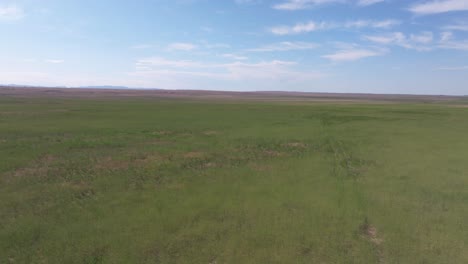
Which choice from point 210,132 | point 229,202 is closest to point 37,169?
point 229,202

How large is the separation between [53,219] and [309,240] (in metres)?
9.10

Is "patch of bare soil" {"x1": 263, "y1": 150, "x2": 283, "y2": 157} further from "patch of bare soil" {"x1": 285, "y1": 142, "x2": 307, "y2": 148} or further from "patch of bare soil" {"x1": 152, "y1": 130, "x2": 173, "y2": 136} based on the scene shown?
"patch of bare soil" {"x1": 152, "y1": 130, "x2": 173, "y2": 136}

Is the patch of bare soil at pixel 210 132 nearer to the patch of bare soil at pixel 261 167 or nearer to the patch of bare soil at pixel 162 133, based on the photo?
the patch of bare soil at pixel 162 133

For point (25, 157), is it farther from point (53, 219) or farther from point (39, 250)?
point (39, 250)

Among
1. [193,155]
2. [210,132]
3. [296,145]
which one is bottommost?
[193,155]

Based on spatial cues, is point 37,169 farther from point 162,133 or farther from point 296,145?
point 296,145

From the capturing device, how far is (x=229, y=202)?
13.1 m

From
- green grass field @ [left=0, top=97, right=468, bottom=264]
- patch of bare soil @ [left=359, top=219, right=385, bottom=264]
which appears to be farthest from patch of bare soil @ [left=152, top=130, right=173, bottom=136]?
patch of bare soil @ [left=359, top=219, right=385, bottom=264]

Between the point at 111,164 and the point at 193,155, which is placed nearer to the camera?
the point at 111,164

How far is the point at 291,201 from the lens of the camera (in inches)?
527

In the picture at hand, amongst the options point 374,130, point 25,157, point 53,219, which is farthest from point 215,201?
point 374,130

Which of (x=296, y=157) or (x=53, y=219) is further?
(x=296, y=157)

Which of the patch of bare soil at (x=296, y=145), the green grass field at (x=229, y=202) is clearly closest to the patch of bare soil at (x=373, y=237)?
the green grass field at (x=229, y=202)

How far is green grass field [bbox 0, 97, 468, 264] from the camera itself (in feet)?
30.9
